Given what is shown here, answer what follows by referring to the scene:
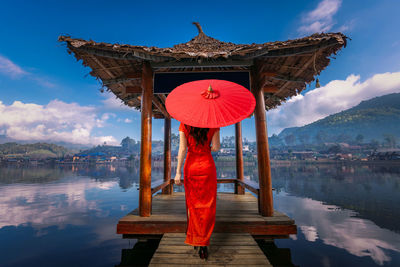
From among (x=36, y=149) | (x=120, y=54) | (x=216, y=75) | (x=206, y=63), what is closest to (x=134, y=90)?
(x=120, y=54)

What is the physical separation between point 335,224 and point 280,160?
82498 millimetres

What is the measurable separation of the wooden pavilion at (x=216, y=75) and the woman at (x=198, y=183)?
1.19 metres

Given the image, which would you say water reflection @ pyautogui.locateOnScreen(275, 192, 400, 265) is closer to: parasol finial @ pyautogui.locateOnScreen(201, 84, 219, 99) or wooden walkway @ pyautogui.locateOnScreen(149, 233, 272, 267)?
wooden walkway @ pyautogui.locateOnScreen(149, 233, 272, 267)

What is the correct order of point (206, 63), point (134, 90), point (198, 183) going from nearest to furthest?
point (198, 183) → point (206, 63) → point (134, 90)

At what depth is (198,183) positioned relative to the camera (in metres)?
2.63

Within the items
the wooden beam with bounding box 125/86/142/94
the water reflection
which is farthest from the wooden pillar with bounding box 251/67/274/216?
the water reflection

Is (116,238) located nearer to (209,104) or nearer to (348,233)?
(209,104)

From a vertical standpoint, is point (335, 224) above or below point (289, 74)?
below

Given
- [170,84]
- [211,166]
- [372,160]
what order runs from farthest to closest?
[372,160] → [170,84] → [211,166]

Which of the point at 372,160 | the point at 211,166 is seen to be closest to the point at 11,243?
the point at 211,166

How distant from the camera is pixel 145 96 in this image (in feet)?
14.3

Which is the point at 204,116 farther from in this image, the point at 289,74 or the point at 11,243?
the point at 11,243

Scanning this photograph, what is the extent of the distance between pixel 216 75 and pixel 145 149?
2.54 metres

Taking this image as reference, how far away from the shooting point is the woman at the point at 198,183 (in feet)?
8.53
